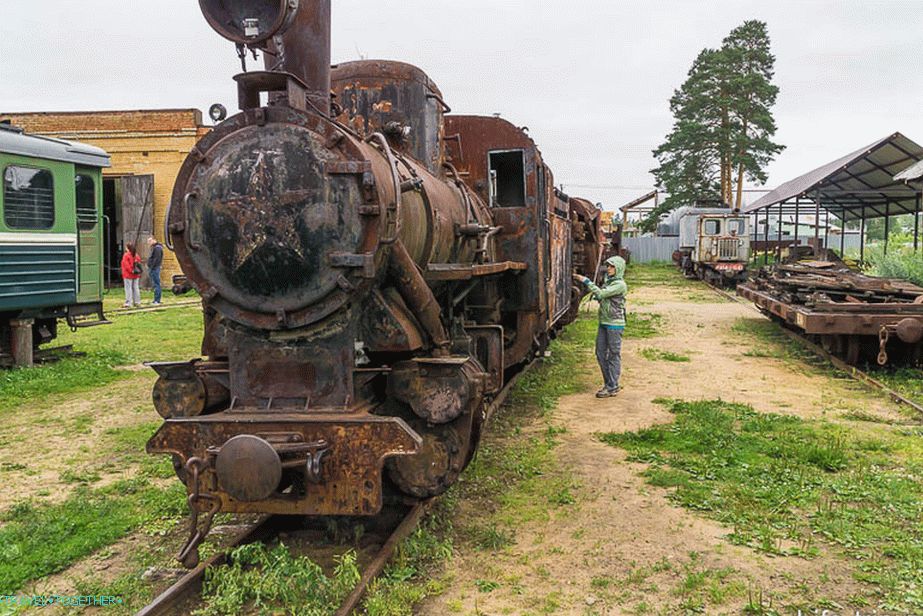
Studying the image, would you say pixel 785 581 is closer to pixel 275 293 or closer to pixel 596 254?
pixel 275 293

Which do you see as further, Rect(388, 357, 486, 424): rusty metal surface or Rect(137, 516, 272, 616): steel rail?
Rect(388, 357, 486, 424): rusty metal surface

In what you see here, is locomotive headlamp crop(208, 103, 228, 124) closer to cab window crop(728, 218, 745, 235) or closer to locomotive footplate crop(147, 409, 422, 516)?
locomotive footplate crop(147, 409, 422, 516)

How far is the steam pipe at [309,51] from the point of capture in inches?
185

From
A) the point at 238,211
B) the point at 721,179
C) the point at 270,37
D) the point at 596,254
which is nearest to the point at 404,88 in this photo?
the point at 270,37

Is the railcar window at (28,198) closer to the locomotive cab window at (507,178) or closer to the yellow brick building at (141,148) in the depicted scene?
the locomotive cab window at (507,178)

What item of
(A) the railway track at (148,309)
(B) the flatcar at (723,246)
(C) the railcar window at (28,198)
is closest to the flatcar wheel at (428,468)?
(C) the railcar window at (28,198)

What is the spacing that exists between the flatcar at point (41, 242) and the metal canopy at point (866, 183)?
1555 cm

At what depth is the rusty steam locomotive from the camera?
4078mm

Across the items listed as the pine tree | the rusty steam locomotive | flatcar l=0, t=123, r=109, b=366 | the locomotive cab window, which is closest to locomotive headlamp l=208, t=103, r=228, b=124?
the rusty steam locomotive

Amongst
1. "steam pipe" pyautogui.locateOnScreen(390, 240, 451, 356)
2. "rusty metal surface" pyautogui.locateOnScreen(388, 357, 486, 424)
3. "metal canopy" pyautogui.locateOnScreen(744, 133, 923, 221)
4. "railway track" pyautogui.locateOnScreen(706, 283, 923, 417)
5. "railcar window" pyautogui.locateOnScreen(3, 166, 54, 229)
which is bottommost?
"railway track" pyautogui.locateOnScreen(706, 283, 923, 417)

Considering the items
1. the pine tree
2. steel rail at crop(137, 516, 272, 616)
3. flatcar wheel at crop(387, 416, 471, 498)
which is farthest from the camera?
the pine tree

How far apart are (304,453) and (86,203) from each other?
9.82 metres

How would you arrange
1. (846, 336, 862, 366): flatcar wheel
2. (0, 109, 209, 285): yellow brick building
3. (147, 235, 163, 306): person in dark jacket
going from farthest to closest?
(0, 109, 209, 285): yellow brick building, (147, 235, 163, 306): person in dark jacket, (846, 336, 862, 366): flatcar wheel

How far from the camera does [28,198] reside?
10430 mm
